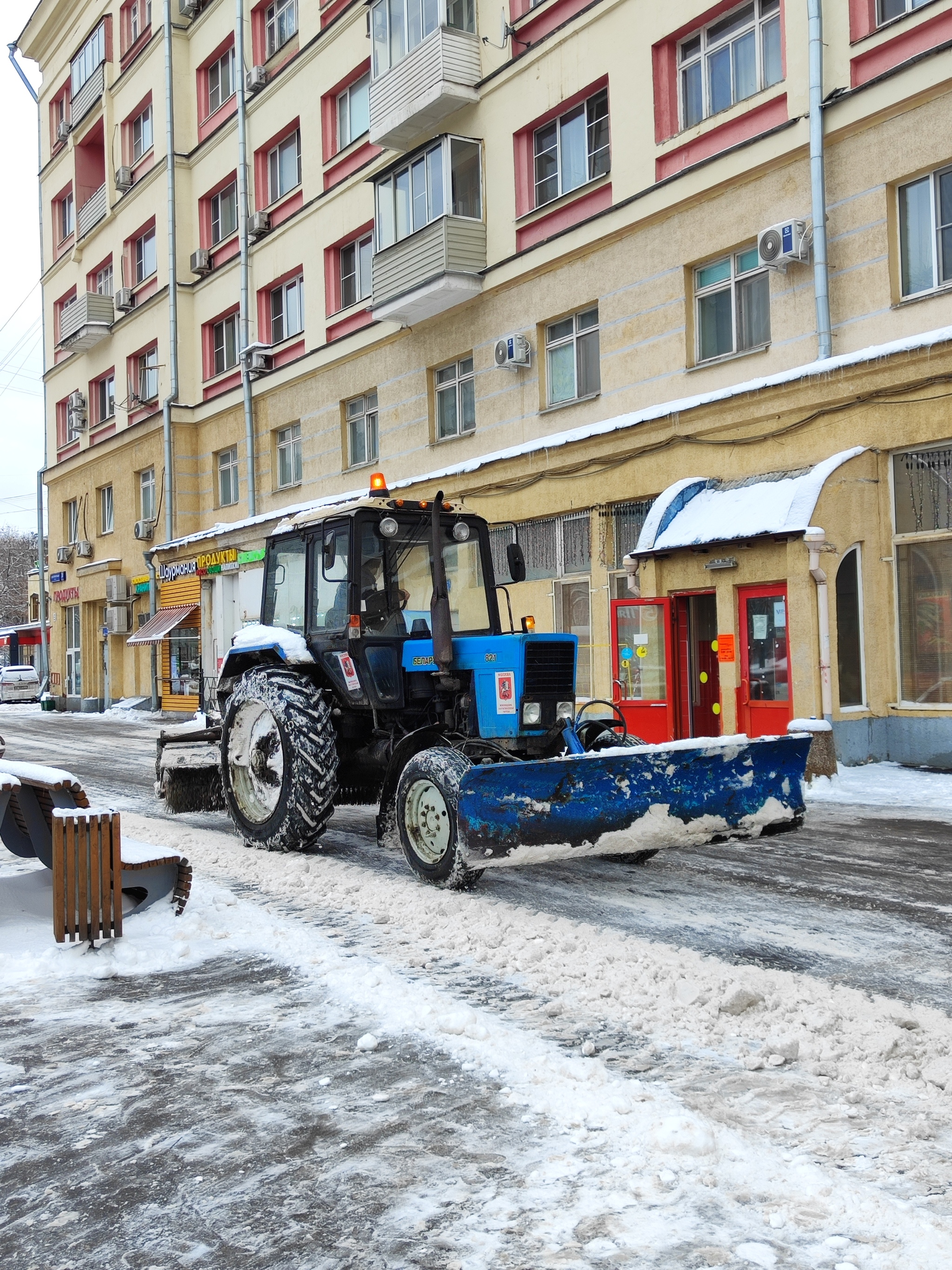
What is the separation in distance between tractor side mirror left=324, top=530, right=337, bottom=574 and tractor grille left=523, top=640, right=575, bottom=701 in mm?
1730

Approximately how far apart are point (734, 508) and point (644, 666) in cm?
256

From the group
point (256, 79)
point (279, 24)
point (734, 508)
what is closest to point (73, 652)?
point (256, 79)

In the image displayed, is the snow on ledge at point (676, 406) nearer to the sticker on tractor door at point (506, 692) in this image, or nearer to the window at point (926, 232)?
the window at point (926, 232)

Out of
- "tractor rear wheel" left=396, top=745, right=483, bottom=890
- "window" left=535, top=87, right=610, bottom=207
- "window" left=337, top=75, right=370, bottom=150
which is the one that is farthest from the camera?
"window" left=337, top=75, right=370, bottom=150

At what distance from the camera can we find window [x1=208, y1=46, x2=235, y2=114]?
28250 millimetres

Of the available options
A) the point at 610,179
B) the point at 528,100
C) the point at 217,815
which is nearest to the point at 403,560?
the point at 217,815

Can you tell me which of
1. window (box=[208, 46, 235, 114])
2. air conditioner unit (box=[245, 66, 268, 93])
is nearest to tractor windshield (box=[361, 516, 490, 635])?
air conditioner unit (box=[245, 66, 268, 93])

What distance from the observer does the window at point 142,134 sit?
3228cm

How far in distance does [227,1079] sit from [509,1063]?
974 millimetres

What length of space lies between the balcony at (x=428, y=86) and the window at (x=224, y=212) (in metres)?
8.89

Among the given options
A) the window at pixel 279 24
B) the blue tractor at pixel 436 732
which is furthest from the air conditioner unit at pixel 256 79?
the blue tractor at pixel 436 732

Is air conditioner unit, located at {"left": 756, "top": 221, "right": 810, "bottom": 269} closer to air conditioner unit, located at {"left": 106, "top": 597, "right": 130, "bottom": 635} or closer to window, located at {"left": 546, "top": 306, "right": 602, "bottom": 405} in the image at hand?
window, located at {"left": 546, "top": 306, "right": 602, "bottom": 405}

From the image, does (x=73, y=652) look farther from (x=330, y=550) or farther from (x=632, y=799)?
(x=632, y=799)

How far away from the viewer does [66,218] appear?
39.1 metres
